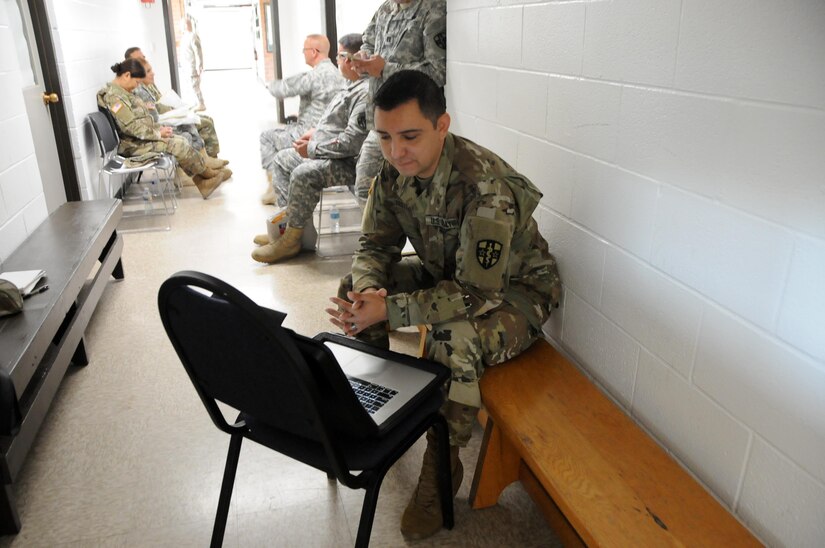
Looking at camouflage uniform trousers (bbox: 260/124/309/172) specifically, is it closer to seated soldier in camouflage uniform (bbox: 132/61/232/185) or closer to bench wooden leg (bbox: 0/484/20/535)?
seated soldier in camouflage uniform (bbox: 132/61/232/185)

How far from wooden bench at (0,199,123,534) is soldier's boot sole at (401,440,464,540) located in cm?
103

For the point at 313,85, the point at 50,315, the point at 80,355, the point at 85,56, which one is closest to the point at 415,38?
the point at 313,85

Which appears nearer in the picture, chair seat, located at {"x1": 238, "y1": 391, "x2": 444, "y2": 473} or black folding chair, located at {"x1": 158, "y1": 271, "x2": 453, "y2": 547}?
black folding chair, located at {"x1": 158, "y1": 271, "x2": 453, "y2": 547}

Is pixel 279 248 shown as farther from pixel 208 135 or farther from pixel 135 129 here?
pixel 208 135

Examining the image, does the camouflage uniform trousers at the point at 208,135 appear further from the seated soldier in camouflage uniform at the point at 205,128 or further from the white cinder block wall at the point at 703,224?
the white cinder block wall at the point at 703,224

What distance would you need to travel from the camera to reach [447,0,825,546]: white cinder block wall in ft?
3.54

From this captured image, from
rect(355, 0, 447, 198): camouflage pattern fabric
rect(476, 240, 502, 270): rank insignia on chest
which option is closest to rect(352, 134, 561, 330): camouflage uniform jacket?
rect(476, 240, 502, 270): rank insignia on chest

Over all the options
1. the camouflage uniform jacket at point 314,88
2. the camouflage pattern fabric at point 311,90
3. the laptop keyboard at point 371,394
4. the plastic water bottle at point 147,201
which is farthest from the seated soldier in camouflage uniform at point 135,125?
the laptop keyboard at point 371,394

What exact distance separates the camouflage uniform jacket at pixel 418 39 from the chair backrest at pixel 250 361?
204 cm

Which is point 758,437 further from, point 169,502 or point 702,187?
point 169,502

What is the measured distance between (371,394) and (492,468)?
51cm

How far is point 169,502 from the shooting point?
1904mm

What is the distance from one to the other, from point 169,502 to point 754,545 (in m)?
1.59

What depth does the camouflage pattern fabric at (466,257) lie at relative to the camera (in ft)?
5.58
